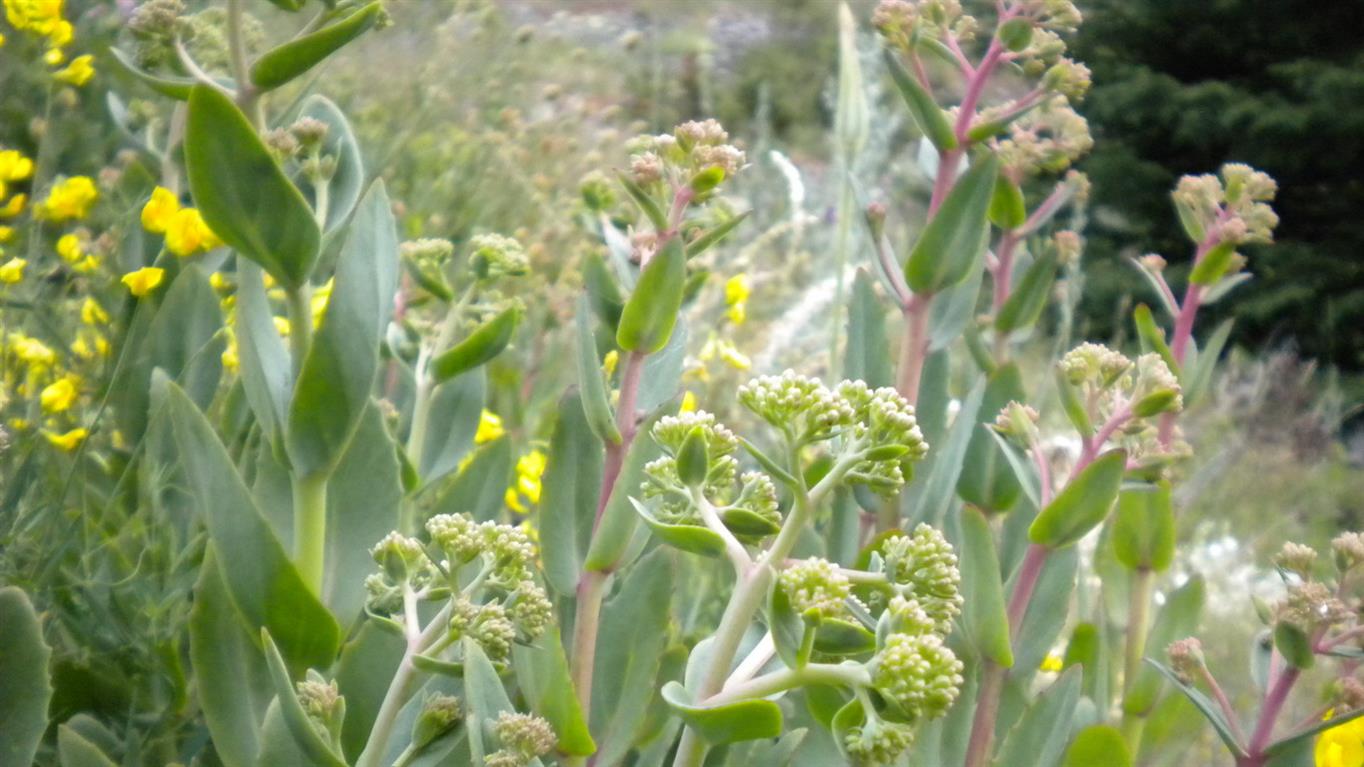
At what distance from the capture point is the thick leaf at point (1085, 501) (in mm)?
901

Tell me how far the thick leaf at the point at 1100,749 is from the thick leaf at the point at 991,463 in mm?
321

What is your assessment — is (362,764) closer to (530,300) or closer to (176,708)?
(176,708)

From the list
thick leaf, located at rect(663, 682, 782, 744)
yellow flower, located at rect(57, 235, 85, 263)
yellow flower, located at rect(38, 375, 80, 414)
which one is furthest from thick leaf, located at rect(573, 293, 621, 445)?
yellow flower, located at rect(57, 235, 85, 263)

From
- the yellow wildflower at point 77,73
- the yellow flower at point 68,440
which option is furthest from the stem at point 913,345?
the yellow wildflower at point 77,73

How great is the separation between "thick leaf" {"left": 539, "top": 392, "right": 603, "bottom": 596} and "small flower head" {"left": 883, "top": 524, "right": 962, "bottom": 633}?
33cm

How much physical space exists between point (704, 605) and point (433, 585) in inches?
34.8

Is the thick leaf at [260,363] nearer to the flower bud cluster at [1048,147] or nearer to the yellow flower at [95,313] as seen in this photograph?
the yellow flower at [95,313]

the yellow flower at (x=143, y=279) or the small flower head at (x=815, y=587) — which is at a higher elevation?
the small flower head at (x=815, y=587)

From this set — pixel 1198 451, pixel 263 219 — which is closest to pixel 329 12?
pixel 263 219

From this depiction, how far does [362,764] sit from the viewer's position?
2.48 feet

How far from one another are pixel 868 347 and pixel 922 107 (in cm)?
23

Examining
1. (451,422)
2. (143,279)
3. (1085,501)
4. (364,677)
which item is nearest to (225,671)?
(364,677)

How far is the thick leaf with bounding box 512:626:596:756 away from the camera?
2.58ft

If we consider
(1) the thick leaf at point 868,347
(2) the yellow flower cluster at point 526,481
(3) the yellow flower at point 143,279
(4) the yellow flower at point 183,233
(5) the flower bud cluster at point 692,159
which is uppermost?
(5) the flower bud cluster at point 692,159
